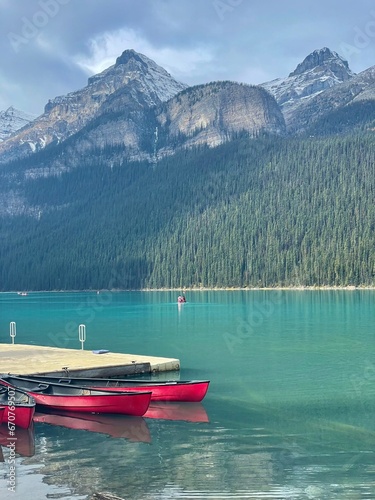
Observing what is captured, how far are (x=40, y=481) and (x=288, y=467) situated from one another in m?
7.79

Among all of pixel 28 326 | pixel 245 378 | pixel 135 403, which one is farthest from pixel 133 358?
pixel 28 326

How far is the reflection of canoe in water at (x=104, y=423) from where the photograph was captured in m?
26.4

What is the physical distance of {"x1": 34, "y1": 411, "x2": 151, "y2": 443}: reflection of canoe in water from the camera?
2642 centimetres

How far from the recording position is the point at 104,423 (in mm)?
28375

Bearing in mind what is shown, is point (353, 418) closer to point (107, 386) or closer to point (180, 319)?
point (107, 386)

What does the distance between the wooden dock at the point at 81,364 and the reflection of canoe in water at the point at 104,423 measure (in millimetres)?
6503

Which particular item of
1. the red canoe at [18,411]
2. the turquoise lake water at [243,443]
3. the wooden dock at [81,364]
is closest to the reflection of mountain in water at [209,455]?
the turquoise lake water at [243,443]

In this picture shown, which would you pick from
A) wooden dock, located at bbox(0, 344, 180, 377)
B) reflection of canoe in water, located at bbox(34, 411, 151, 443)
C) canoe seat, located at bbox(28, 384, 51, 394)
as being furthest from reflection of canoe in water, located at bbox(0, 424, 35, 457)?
wooden dock, located at bbox(0, 344, 180, 377)

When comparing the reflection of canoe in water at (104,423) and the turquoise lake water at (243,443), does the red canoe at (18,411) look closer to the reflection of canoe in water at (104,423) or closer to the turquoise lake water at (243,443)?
the turquoise lake water at (243,443)

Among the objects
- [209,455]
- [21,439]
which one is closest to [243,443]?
[209,455]

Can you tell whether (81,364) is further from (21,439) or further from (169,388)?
(21,439)

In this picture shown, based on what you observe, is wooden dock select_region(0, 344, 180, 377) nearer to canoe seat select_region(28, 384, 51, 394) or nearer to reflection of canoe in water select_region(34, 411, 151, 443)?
canoe seat select_region(28, 384, 51, 394)

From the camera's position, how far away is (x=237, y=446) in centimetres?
2391

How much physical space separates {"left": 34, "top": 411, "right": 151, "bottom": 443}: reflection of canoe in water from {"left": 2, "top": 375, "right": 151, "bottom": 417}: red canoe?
0.28 meters
